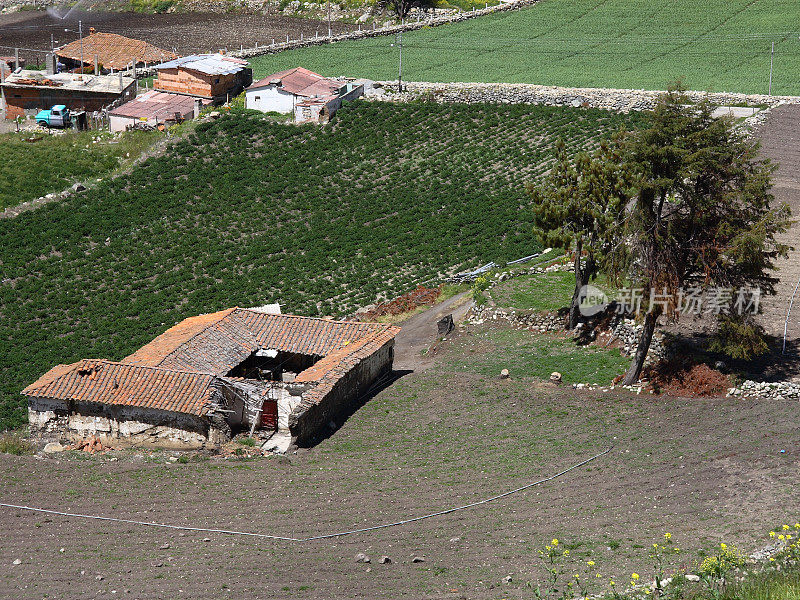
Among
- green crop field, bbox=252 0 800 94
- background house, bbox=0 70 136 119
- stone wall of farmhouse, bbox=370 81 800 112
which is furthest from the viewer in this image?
green crop field, bbox=252 0 800 94

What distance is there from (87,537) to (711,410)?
64.3 ft

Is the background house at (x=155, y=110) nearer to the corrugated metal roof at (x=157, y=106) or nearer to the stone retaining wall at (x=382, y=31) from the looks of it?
the corrugated metal roof at (x=157, y=106)

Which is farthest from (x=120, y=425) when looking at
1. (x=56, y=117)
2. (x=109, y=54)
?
(x=109, y=54)

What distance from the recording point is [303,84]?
7356cm

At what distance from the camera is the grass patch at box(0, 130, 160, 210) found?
63469 mm

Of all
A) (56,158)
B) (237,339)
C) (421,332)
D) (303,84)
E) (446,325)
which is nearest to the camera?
(237,339)

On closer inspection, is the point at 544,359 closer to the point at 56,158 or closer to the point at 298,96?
the point at 298,96

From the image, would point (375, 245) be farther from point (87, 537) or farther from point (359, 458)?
point (87, 537)

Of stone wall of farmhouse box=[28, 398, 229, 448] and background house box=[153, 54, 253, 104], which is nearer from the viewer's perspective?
stone wall of farmhouse box=[28, 398, 229, 448]

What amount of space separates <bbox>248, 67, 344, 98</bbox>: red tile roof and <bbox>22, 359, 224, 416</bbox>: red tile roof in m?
39.3

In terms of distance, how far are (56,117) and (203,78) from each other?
34.2 feet

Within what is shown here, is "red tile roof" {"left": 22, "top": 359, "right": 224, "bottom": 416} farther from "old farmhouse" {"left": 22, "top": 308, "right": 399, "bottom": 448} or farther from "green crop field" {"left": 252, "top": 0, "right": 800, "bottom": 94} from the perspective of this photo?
"green crop field" {"left": 252, "top": 0, "right": 800, "bottom": 94}

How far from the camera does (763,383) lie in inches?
1388

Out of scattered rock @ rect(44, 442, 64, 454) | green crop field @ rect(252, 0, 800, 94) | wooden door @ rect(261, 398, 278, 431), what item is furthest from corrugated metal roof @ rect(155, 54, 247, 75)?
wooden door @ rect(261, 398, 278, 431)
